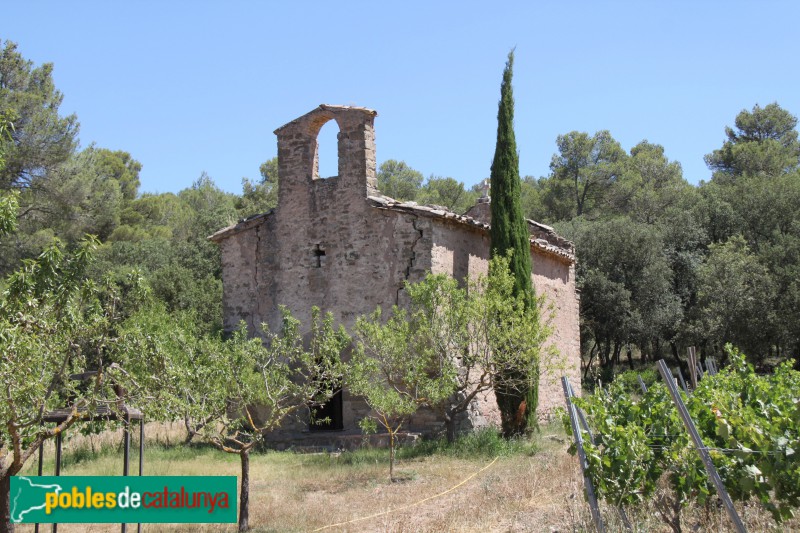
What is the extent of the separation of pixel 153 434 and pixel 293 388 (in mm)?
8896

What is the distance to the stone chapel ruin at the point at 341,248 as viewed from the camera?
15953mm

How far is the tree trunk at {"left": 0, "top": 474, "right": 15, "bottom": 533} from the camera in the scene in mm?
7703

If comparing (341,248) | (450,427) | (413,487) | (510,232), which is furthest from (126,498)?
(510,232)

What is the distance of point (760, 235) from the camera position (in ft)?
107

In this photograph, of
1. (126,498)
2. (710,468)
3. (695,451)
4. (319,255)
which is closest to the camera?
(710,468)

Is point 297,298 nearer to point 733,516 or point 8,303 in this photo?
point 8,303

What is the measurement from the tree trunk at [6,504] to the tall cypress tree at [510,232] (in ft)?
29.0

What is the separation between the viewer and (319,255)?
1723 centimetres

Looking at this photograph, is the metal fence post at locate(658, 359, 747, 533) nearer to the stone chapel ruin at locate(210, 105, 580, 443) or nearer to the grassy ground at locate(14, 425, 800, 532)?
the grassy ground at locate(14, 425, 800, 532)

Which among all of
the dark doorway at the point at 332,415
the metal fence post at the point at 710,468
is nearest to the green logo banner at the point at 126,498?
the metal fence post at the point at 710,468

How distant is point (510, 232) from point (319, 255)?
429 centimetres

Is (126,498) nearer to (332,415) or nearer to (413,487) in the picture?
(413,487)

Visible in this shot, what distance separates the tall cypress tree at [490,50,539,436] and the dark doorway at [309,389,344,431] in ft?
13.4

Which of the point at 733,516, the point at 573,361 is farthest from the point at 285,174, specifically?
the point at 733,516
